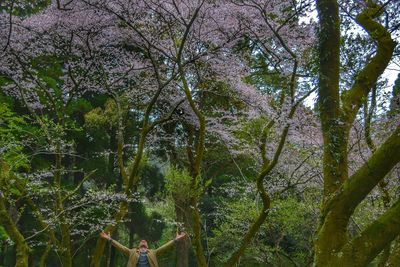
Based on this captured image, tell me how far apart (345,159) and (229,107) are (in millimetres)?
6352

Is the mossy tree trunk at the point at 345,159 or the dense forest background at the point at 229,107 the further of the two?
the dense forest background at the point at 229,107

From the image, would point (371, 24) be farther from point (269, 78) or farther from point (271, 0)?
point (269, 78)

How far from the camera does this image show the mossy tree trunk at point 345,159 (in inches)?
105

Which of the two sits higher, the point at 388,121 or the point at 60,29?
the point at 60,29

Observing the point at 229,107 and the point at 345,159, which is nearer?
the point at 345,159

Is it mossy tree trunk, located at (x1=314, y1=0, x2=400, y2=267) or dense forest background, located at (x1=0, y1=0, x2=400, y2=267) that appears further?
dense forest background, located at (x1=0, y1=0, x2=400, y2=267)

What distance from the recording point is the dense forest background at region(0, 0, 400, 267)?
140 inches

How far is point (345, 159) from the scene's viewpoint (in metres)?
3.57

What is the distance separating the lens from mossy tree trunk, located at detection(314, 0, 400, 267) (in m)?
2.66

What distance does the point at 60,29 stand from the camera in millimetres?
7438

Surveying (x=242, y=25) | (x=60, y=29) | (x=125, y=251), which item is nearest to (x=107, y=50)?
(x=60, y=29)

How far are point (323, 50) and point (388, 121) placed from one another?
110cm

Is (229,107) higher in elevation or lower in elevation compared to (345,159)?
higher

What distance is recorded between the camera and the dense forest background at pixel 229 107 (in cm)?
355
